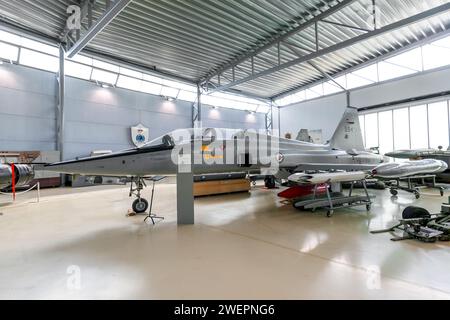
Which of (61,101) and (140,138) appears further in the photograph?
(140,138)

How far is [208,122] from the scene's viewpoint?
18.1m

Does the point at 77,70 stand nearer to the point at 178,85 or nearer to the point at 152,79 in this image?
the point at 152,79

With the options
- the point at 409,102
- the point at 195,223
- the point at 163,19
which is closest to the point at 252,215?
the point at 195,223

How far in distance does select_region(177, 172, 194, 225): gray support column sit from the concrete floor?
26 cm

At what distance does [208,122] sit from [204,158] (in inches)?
531

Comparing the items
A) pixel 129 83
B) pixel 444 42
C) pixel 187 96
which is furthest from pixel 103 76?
pixel 444 42

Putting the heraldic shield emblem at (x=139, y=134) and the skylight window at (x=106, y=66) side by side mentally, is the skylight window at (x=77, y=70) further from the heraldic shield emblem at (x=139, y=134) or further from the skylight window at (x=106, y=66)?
the heraldic shield emblem at (x=139, y=134)

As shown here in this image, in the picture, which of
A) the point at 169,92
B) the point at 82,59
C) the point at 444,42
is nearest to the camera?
the point at 444,42

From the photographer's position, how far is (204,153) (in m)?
4.98

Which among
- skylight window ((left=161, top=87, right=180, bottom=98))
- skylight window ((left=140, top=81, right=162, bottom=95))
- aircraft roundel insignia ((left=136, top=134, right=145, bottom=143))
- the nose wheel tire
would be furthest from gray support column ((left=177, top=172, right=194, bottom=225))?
skylight window ((left=161, top=87, right=180, bottom=98))

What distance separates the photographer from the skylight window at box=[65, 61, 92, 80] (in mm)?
12035

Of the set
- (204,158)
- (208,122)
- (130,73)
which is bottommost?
(204,158)

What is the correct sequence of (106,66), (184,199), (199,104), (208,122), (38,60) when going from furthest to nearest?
(208,122), (199,104), (106,66), (38,60), (184,199)
